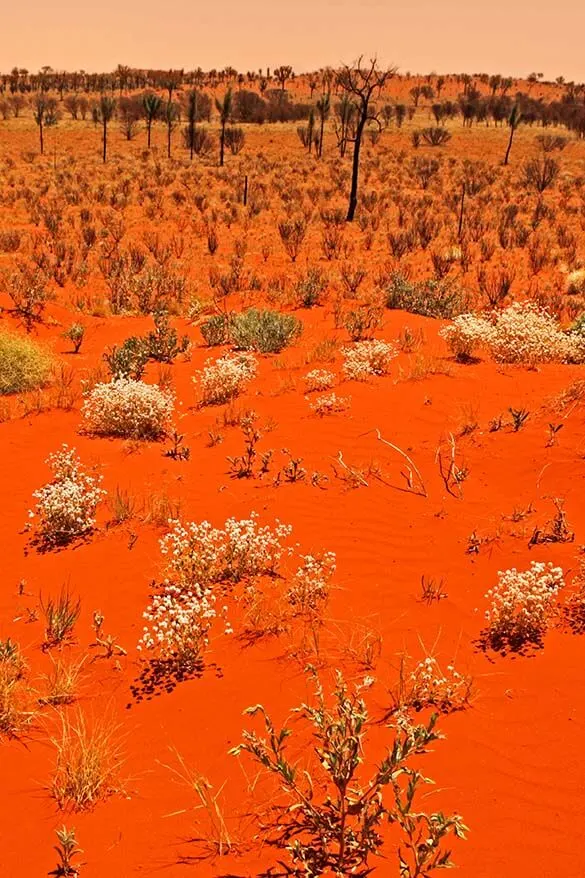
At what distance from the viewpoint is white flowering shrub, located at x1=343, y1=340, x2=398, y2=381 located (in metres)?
9.25

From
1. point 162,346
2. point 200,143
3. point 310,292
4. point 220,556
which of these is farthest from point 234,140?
point 220,556

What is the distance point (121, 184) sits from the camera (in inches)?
1149

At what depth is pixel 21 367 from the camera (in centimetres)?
934

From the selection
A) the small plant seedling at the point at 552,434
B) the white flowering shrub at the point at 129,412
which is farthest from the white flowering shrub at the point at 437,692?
the white flowering shrub at the point at 129,412

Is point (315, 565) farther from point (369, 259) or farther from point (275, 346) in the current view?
point (369, 259)

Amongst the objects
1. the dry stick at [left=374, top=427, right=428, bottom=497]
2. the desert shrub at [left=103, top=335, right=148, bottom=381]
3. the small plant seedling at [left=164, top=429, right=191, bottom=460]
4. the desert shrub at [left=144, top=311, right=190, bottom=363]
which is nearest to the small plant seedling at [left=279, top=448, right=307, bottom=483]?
the dry stick at [left=374, top=427, right=428, bottom=497]

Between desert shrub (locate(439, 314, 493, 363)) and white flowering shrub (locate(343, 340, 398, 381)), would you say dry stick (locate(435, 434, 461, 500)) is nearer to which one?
white flowering shrub (locate(343, 340, 398, 381))

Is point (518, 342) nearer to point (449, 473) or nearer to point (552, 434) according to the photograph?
point (552, 434)

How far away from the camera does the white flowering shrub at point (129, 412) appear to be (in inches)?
307

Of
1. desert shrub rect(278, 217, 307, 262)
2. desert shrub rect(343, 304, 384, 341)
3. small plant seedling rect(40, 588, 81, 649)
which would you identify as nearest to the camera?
small plant seedling rect(40, 588, 81, 649)

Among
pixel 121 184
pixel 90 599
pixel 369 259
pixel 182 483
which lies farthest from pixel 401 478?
pixel 121 184

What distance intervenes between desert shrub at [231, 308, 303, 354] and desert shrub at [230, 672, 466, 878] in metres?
8.33

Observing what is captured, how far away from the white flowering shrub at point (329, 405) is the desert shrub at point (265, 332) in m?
2.71

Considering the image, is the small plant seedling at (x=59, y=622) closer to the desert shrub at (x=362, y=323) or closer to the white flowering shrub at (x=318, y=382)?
the white flowering shrub at (x=318, y=382)
